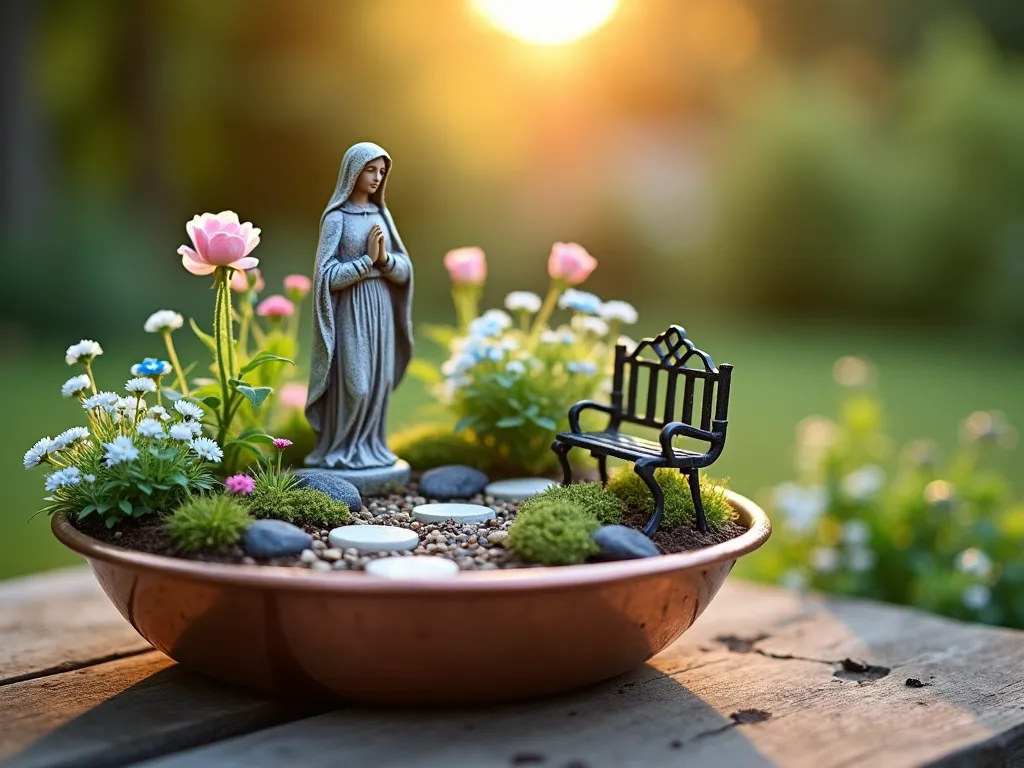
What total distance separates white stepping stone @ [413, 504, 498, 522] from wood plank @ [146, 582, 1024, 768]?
1.94 feet

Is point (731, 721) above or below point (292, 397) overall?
below

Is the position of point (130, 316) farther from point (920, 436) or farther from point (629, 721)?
point (629, 721)

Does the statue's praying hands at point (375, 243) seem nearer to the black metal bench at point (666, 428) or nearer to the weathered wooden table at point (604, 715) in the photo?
the black metal bench at point (666, 428)

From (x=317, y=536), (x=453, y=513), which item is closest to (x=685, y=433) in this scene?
(x=453, y=513)

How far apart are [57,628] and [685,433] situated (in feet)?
6.95

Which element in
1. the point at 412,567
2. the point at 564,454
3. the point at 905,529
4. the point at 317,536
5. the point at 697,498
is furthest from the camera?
the point at 905,529

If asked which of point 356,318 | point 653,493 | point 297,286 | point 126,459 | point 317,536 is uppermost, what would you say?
point 297,286

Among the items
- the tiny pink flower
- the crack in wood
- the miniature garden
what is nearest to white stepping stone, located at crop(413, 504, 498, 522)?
the miniature garden

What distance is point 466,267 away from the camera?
401 cm

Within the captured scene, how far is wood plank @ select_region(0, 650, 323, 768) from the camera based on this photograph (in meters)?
2.28

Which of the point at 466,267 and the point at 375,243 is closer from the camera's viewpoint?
the point at 375,243

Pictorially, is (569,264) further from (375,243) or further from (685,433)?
(685,433)

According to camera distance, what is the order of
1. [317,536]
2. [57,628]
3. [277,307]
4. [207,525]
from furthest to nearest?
[277,307], [57,628], [317,536], [207,525]

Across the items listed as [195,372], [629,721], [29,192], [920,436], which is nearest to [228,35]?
[29,192]
